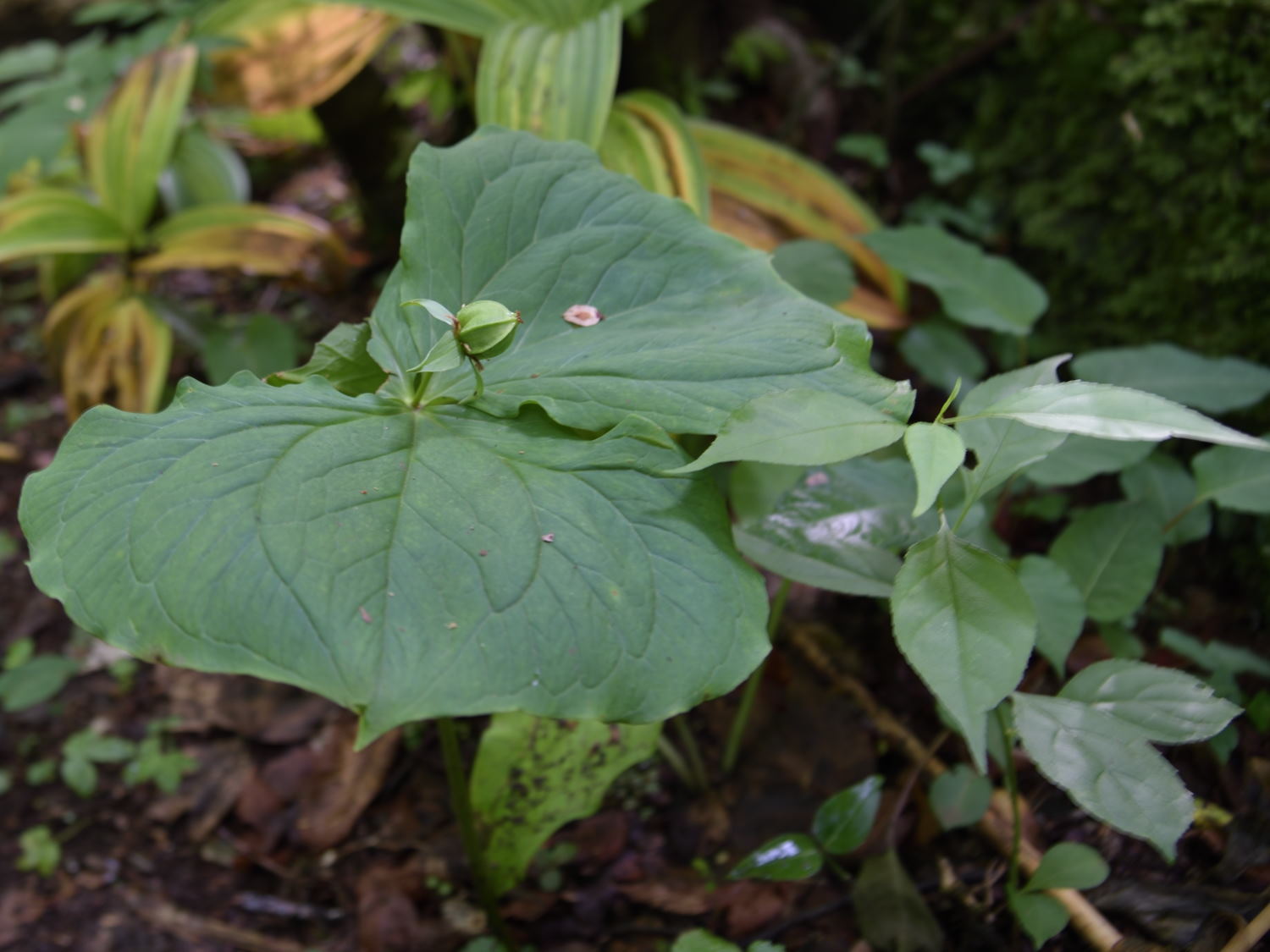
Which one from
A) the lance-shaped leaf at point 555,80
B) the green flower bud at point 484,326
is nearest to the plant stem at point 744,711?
the green flower bud at point 484,326

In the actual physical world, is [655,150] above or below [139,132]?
above

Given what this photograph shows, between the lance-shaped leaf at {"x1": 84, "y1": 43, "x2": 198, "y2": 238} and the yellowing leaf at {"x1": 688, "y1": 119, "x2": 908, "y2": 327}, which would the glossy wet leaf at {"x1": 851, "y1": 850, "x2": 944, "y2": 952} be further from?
the lance-shaped leaf at {"x1": 84, "y1": 43, "x2": 198, "y2": 238}

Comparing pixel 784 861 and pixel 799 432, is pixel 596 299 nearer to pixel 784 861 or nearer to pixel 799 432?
pixel 799 432

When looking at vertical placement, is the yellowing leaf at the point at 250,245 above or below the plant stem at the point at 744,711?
above

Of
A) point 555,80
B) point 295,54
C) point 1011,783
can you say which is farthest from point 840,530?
point 295,54

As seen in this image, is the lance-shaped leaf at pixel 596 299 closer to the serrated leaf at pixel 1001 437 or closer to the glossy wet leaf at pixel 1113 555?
the serrated leaf at pixel 1001 437

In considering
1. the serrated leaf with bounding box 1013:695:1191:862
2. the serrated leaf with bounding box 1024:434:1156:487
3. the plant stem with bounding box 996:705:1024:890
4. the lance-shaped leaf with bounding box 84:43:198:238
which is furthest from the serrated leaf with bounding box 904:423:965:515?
the lance-shaped leaf with bounding box 84:43:198:238
